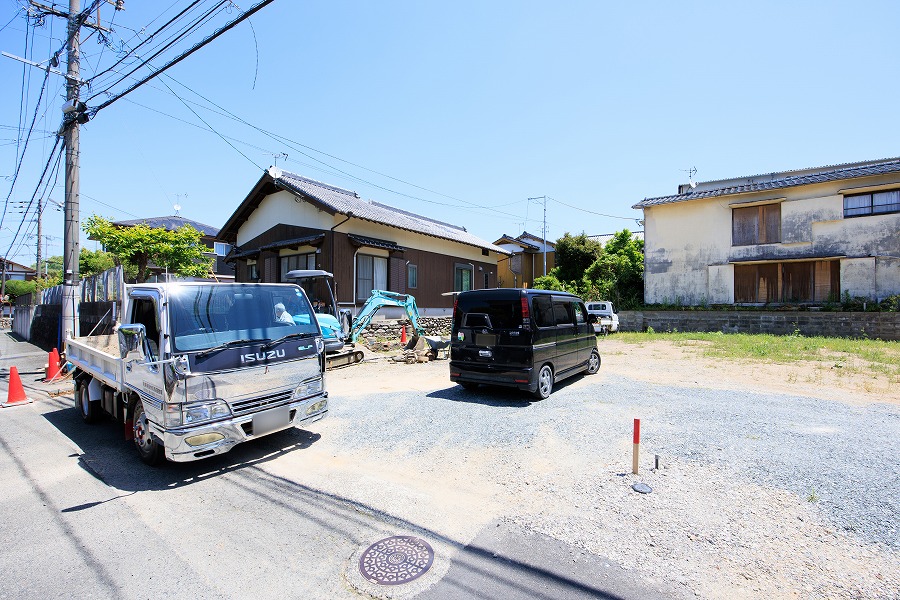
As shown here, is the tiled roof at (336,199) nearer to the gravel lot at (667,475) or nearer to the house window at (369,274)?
the house window at (369,274)

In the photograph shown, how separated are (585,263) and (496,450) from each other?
2935 cm

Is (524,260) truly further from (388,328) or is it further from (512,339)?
(512,339)

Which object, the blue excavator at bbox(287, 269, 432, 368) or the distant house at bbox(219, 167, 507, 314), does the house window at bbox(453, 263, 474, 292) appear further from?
the blue excavator at bbox(287, 269, 432, 368)

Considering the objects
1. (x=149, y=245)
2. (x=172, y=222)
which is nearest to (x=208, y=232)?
(x=172, y=222)

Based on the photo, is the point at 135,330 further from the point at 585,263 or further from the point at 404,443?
the point at 585,263

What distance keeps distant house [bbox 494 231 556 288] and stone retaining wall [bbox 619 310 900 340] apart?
13264 millimetres

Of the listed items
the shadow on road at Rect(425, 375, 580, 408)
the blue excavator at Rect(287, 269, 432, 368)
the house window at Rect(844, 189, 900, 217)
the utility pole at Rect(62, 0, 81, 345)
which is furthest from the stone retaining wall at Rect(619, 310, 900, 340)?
the utility pole at Rect(62, 0, 81, 345)

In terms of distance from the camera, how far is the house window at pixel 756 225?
19.9m

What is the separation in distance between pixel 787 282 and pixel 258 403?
74.9 feet

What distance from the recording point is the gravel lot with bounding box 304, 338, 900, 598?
3.08m

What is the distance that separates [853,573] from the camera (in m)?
2.89

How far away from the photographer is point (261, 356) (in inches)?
195

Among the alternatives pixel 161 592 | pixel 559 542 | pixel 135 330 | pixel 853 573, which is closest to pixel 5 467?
pixel 135 330

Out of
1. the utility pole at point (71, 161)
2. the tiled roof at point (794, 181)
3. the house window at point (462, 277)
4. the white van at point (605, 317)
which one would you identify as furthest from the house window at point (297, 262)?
the tiled roof at point (794, 181)
